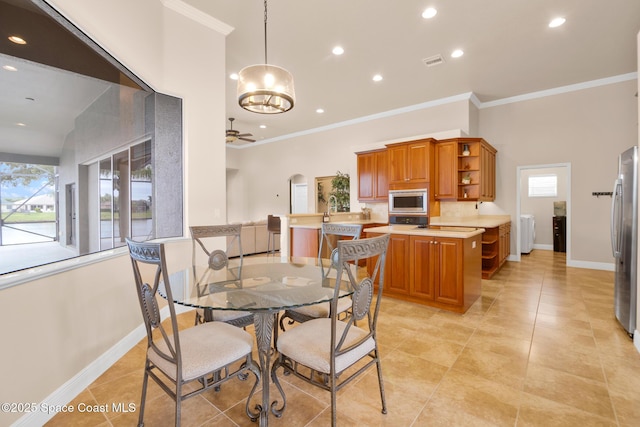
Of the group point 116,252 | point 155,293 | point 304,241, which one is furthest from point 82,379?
point 304,241

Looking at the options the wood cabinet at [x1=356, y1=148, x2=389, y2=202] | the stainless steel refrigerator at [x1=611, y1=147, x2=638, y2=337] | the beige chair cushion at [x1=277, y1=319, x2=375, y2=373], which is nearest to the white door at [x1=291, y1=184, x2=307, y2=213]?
the wood cabinet at [x1=356, y1=148, x2=389, y2=202]

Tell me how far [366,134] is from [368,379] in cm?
581

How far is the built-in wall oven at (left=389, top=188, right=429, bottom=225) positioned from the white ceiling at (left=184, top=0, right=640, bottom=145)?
1908 mm

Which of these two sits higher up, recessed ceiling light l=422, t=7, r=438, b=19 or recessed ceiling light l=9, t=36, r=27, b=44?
recessed ceiling light l=422, t=7, r=438, b=19

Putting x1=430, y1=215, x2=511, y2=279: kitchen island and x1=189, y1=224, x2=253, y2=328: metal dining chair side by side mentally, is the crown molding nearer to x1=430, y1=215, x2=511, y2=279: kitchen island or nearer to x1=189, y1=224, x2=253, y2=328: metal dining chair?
x1=189, y1=224, x2=253, y2=328: metal dining chair

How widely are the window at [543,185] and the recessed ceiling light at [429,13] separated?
5998 millimetres

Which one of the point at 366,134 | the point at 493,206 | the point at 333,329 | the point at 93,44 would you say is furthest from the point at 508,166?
the point at 93,44

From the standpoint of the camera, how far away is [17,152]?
1675 millimetres

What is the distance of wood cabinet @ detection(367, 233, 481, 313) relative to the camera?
314cm

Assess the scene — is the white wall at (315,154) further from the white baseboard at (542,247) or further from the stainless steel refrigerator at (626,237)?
the white baseboard at (542,247)

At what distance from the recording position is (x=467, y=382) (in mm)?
1960

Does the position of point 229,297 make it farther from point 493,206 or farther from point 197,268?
point 493,206

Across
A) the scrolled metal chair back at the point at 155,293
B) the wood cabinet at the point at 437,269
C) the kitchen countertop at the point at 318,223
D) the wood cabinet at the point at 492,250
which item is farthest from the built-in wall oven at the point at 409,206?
the scrolled metal chair back at the point at 155,293

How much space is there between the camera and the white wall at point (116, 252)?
1490 millimetres
